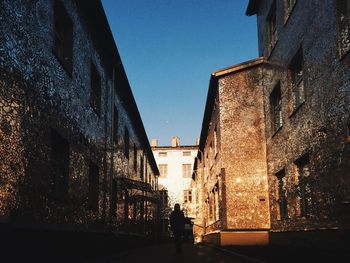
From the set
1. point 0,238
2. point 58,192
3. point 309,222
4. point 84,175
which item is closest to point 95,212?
point 84,175

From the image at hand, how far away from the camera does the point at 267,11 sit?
51.6 feet

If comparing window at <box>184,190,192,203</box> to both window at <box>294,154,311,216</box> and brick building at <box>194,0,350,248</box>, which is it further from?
window at <box>294,154,311,216</box>

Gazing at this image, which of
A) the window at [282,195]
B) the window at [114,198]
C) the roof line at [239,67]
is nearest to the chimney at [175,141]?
the roof line at [239,67]

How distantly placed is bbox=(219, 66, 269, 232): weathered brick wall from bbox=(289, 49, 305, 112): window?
378cm

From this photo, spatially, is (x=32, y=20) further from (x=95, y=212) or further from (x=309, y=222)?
(x=309, y=222)

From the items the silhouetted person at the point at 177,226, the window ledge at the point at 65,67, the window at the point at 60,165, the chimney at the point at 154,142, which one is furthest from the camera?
the chimney at the point at 154,142

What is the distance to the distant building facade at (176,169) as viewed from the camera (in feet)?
187

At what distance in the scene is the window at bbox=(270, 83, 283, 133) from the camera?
1464 centimetres

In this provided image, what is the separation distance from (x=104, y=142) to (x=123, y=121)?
207 inches

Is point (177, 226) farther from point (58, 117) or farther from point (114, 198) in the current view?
point (58, 117)

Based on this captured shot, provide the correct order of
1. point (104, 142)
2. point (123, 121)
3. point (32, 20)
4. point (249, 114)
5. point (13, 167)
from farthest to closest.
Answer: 1. point (123, 121)
2. point (249, 114)
3. point (104, 142)
4. point (32, 20)
5. point (13, 167)

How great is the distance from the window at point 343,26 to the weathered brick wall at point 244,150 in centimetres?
792

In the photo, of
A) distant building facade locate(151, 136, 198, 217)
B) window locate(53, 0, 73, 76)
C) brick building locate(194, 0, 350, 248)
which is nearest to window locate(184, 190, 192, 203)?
distant building facade locate(151, 136, 198, 217)

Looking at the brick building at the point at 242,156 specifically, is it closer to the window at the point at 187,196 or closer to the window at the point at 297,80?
the window at the point at 297,80
